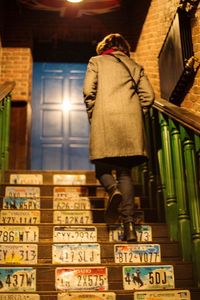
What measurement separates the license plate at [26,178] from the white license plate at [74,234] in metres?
1.34

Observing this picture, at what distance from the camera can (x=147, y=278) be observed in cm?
272

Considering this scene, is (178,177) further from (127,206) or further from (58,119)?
(58,119)

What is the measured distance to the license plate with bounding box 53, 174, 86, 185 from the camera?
14.8ft

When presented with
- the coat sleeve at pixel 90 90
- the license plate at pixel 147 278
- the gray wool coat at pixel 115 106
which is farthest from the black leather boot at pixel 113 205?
the coat sleeve at pixel 90 90

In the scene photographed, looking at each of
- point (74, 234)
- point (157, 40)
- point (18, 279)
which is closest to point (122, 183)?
point (74, 234)

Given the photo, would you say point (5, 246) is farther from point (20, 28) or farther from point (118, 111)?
point (20, 28)

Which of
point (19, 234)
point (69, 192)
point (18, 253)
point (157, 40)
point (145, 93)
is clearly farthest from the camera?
point (157, 40)

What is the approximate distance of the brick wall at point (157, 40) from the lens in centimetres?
398

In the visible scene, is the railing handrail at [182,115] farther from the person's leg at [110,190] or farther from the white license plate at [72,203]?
the white license plate at [72,203]

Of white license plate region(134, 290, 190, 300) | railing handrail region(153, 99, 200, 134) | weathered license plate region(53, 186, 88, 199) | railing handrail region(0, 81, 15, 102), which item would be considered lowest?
white license plate region(134, 290, 190, 300)

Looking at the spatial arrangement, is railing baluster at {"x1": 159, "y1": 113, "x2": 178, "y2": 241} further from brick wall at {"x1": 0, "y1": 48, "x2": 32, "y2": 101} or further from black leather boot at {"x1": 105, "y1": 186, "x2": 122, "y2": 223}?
brick wall at {"x1": 0, "y1": 48, "x2": 32, "y2": 101}

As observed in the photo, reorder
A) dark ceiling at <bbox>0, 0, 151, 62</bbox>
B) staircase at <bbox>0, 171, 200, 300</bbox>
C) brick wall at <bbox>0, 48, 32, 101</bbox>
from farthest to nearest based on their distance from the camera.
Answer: dark ceiling at <bbox>0, 0, 151, 62</bbox> → brick wall at <bbox>0, 48, 32, 101</bbox> → staircase at <bbox>0, 171, 200, 300</bbox>

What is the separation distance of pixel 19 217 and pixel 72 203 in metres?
0.50

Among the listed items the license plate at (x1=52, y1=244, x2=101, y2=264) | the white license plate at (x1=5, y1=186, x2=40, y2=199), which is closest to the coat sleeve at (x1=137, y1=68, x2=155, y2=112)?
the license plate at (x1=52, y1=244, x2=101, y2=264)
